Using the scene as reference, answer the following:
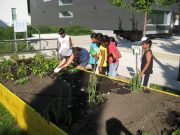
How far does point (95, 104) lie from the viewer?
5492mm

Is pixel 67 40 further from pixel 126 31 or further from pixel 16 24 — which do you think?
pixel 126 31

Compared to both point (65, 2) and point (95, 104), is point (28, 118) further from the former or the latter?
point (65, 2)

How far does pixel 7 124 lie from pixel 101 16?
72.0 feet

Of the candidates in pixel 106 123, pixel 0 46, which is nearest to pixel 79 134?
pixel 106 123

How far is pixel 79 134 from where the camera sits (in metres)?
4.35

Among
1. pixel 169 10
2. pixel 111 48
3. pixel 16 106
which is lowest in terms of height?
pixel 16 106

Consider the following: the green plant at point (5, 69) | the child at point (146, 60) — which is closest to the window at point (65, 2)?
the green plant at point (5, 69)

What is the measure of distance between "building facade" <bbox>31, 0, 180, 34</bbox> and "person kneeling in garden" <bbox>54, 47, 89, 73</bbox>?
17602 mm

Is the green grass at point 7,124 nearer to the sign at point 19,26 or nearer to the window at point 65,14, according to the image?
the sign at point 19,26

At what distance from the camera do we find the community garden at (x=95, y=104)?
4488 millimetres

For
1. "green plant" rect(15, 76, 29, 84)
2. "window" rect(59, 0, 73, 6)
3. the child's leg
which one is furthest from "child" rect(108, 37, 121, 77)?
"window" rect(59, 0, 73, 6)

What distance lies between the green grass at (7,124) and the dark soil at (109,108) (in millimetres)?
529

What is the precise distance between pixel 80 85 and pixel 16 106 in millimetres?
1705

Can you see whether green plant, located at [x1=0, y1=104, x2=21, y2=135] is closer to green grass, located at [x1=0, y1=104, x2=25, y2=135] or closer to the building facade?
green grass, located at [x1=0, y1=104, x2=25, y2=135]
